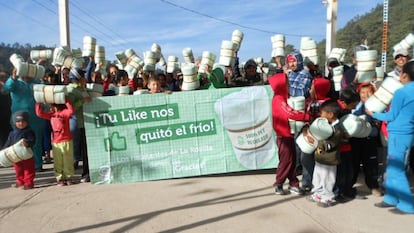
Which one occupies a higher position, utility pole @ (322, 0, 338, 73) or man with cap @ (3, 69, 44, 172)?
utility pole @ (322, 0, 338, 73)

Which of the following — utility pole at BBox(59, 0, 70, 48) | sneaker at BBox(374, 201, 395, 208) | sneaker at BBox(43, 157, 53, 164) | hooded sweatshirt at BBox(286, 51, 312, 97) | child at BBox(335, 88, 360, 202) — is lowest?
sneaker at BBox(374, 201, 395, 208)

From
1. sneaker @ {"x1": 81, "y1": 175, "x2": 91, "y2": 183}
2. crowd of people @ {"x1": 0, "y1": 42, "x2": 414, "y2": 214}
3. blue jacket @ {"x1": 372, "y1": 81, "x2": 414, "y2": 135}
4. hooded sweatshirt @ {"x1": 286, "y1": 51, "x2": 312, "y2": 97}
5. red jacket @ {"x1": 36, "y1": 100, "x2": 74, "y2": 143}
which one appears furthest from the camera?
sneaker @ {"x1": 81, "y1": 175, "x2": 91, "y2": 183}

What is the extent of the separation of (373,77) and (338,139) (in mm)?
1442

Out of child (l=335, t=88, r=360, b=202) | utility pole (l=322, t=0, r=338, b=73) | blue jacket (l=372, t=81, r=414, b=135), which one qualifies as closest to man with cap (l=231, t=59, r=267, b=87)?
child (l=335, t=88, r=360, b=202)

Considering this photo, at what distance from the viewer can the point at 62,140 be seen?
214 inches

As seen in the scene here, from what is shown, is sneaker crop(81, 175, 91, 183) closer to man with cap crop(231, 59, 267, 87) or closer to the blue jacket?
man with cap crop(231, 59, 267, 87)

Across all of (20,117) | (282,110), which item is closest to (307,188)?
(282,110)

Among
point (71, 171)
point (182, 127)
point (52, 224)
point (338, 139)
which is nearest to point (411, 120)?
point (338, 139)

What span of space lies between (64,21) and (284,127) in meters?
7.60

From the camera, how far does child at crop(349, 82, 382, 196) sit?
4836 millimetres

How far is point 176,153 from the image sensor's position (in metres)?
5.64

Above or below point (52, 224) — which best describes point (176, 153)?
above

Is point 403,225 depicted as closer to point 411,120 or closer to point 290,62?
Answer: point 411,120

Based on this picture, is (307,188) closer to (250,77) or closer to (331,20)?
(250,77)
